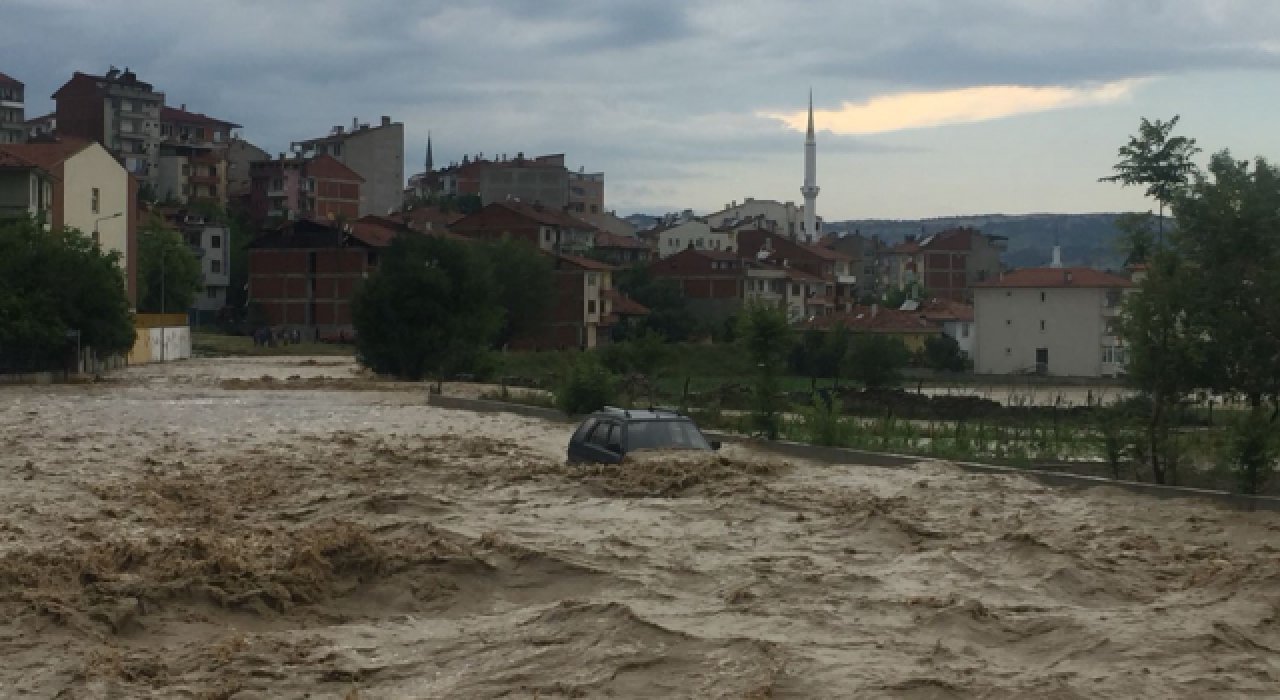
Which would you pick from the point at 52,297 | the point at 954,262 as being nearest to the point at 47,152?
the point at 52,297

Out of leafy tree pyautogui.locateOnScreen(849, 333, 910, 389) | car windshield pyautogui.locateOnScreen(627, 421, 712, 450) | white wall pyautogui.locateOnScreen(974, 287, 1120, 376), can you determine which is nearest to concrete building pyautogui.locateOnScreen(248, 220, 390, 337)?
white wall pyautogui.locateOnScreen(974, 287, 1120, 376)

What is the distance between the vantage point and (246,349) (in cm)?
9944

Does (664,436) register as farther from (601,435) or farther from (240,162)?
(240,162)

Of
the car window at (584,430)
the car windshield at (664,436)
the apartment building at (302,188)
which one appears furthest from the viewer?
the apartment building at (302,188)

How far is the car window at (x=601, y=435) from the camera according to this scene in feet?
80.1

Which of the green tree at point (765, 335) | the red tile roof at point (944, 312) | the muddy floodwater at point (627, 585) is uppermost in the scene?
the red tile roof at point (944, 312)

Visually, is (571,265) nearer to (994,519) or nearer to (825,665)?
(994,519)

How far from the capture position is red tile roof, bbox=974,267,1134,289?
104m

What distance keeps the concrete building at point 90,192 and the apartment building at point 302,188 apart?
58.0 m

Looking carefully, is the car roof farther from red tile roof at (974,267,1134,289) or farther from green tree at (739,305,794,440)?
red tile roof at (974,267,1134,289)

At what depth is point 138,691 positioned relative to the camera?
471 inches

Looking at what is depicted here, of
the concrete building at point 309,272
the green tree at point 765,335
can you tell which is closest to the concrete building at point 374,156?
the concrete building at point 309,272

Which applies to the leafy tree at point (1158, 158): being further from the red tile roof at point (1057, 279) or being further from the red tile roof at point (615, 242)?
the red tile roof at point (615, 242)

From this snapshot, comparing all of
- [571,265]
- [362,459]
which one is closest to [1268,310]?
[362,459]
